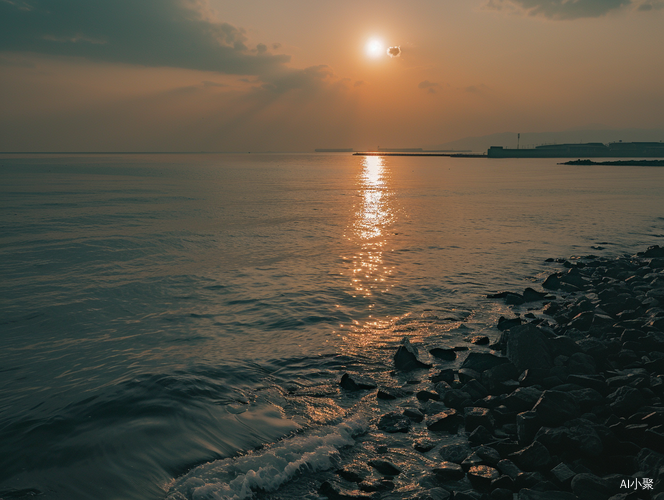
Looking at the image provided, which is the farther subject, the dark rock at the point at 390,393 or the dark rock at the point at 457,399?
the dark rock at the point at 390,393

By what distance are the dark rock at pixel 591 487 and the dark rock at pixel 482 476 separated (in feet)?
3.53

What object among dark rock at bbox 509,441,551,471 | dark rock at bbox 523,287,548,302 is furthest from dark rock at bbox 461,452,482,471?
dark rock at bbox 523,287,548,302

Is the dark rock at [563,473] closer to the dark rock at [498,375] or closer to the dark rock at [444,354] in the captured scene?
the dark rock at [498,375]

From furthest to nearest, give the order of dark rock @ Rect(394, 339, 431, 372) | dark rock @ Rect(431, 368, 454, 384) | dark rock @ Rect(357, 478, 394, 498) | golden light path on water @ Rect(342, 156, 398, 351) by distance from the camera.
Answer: golden light path on water @ Rect(342, 156, 398, 351)
dark rock @ Rect(394, 339, 431, 372)
dark rock @ Rect(431, 368, 454, 384)
dark rock @ Rect(357, 478, 394, 498)

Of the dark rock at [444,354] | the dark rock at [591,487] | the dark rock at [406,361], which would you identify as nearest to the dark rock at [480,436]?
the dark rock at [591,487]

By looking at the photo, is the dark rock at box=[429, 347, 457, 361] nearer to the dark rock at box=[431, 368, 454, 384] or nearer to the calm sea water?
the calm sea water

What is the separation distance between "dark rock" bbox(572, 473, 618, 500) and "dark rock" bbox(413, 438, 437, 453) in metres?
2.37

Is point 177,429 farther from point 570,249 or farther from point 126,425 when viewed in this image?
point 570,249

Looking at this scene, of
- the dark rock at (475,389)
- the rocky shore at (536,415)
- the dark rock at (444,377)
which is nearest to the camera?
the rocky shore at (536,415)

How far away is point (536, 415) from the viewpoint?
25.0ft

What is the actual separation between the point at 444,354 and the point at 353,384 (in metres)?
3.00

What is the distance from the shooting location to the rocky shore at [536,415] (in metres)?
6.33

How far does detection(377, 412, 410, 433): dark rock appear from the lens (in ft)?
27.5

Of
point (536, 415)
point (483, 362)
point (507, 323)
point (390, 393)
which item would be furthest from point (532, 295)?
point (536, 415)
